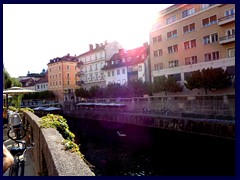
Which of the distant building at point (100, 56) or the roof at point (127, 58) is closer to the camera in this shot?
the roof at point (127, 58)

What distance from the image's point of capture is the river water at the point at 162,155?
30.2 ft

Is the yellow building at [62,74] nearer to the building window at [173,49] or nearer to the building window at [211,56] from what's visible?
the building window at [211,56]

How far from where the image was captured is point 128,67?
2878 cm

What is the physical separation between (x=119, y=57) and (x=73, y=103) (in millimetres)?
8054

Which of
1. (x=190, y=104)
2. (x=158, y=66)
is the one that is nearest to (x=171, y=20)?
(x=158, y=66)

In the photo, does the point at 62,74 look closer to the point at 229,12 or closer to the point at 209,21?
the point at 229,12

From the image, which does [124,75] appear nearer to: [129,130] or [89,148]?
[129,130]

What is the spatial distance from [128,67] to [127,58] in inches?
78.8

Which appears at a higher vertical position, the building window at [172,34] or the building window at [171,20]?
the building window at [171,20]

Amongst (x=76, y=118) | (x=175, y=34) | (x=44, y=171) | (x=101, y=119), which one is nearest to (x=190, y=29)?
(x=175, y=34)

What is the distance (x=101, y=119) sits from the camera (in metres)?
24.8

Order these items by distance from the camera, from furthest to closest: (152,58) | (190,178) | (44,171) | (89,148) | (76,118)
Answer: (76,118)
(152,58)
(89,148)
(44,171)
(190,178)

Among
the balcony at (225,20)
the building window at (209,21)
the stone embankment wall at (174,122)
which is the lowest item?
the stone embankment wall at (174,122)

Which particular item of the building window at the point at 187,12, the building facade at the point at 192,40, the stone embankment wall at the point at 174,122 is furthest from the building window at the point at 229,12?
the stone embankment wall at the point at 174,122
